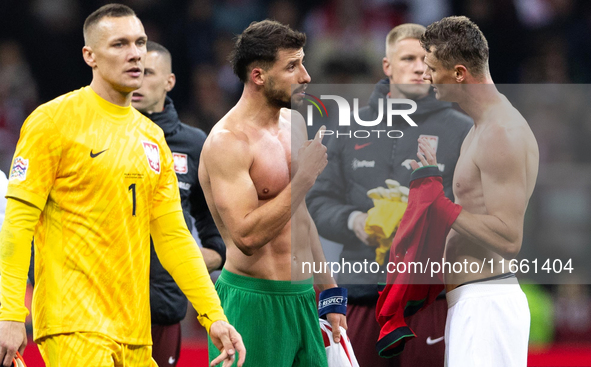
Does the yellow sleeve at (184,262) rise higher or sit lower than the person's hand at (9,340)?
higher

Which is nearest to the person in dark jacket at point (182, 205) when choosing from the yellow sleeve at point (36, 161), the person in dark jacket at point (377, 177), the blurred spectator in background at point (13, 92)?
the person in dark jacket at point (377, 177)

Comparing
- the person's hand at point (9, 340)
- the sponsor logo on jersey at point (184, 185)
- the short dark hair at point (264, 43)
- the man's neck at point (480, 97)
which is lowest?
the person's hand at point (9, 340)

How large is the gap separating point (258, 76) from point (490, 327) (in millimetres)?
1548

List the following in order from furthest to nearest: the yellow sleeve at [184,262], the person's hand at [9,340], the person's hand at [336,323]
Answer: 1. the person's hand at [336,323]
2. the yellow sleeve at [184,262]
3. the person's hand at [9,340]

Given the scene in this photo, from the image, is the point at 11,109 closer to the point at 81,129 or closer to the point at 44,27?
the point at 44,27

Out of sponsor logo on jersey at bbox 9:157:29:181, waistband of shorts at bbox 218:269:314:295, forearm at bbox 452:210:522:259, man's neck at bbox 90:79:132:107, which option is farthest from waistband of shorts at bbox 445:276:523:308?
sponsor logo on jersey at bbox 9:157:29:181

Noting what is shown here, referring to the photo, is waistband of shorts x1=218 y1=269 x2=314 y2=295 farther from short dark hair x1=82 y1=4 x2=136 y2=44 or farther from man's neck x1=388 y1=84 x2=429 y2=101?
man's neck x1=388 y1=84 x2=429 y2=101

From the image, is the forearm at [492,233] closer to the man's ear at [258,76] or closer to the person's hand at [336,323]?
the person's hand at [336,323]

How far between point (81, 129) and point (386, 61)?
7.68 feet

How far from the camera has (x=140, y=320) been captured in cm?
311

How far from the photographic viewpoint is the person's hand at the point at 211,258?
15.3 feet

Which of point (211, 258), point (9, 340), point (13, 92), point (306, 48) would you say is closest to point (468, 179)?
point (211, 258)

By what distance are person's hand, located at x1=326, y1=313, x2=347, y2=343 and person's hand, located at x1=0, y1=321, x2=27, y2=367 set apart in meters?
1.55

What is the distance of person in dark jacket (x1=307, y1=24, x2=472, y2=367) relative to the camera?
4.21 m
